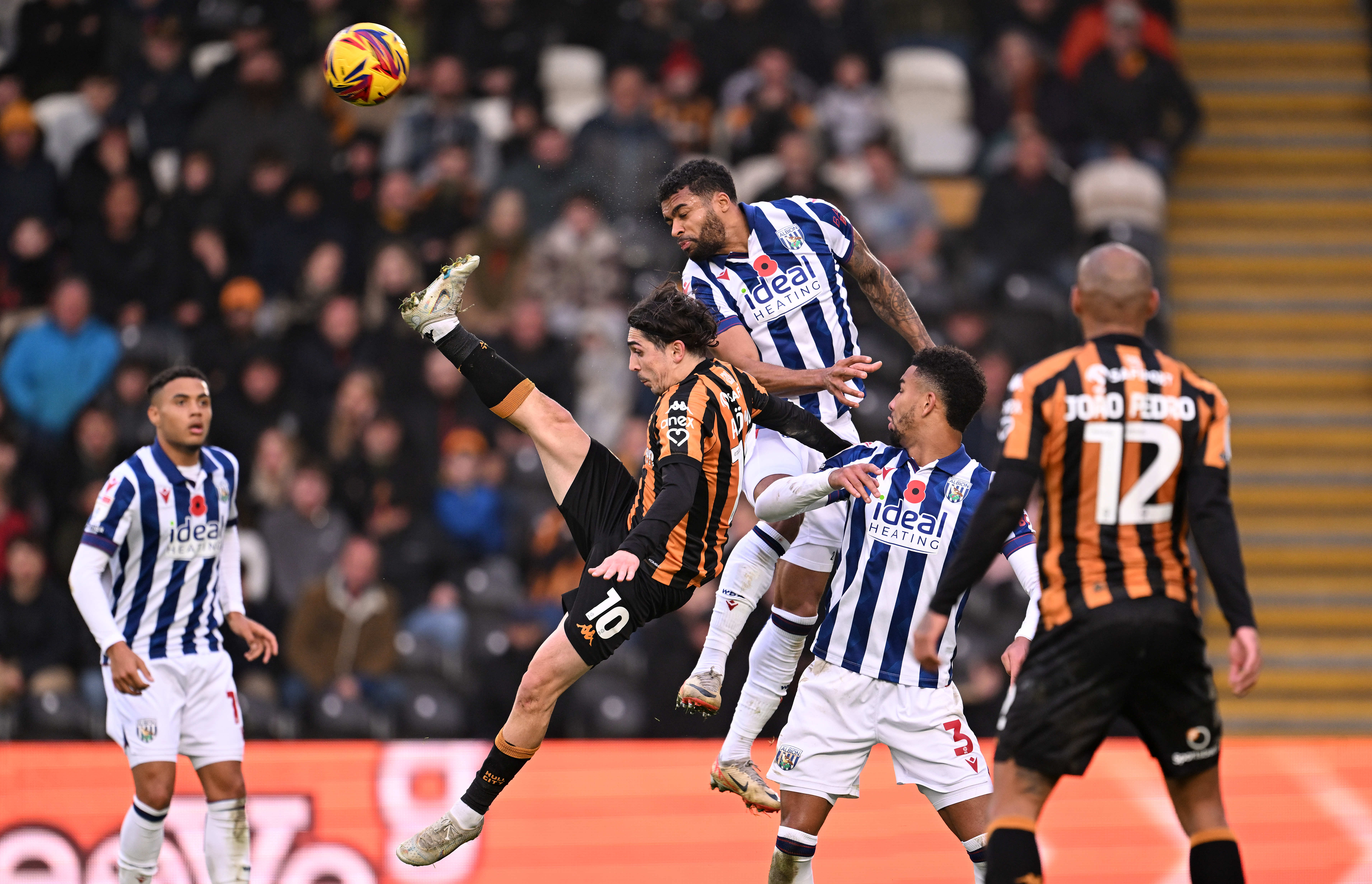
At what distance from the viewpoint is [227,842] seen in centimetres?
696

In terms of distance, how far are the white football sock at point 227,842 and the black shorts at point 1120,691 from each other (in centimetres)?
383

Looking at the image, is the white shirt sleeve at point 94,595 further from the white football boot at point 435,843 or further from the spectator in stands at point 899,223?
the spectator in stands at point 899,223

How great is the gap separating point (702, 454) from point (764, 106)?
614 cm

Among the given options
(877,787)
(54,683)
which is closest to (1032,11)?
(877,787)

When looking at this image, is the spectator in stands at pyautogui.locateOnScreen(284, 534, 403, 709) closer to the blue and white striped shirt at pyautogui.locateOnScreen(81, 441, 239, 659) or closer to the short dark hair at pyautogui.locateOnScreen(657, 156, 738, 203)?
the blue and white striped shirt at pyautogui.locateOnScreen(81, 441, 239, 659)

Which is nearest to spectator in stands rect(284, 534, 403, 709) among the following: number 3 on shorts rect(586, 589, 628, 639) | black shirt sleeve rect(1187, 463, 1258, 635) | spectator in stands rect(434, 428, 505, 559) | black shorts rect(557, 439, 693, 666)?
spectator in stands rect(434, 428, 505, 559)

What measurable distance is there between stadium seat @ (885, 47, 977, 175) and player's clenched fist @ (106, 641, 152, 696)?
7.71 metres

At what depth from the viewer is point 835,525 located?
6480mm

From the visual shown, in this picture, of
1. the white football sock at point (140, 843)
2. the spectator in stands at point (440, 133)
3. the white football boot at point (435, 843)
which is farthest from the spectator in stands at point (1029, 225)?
the white football sock at point (140, 843)

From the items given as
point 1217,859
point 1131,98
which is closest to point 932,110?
point 1131,98

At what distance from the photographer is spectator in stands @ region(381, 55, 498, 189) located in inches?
459

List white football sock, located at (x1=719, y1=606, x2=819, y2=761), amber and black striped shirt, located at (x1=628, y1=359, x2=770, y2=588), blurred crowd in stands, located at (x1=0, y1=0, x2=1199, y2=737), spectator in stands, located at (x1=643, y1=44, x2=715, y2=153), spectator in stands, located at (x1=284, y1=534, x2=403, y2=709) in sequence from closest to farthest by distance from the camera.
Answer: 1. amber and black striped shirt, located at (x1=628, y1=359, x2=770, y2=588)
2. white football sock, located at (x1=719, y1=606, x2=819, y2=761)
3. spectator in stands, located at (x1=284, y1=534, x2=403, y2=709)
4. blurred crowd in stands, located at (x1=0, y1=0, x2=1199, y2=737)
5. spectator in stands, located at (x1=643, y1=44, x2=715, y2=153)

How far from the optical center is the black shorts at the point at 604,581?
19.7 ft

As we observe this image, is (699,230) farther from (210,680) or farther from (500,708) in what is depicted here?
(500,708)
